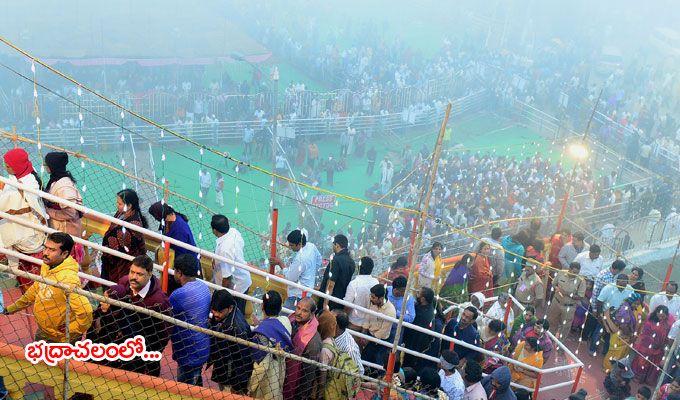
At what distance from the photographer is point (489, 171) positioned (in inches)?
589

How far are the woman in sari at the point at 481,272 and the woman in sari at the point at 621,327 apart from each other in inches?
44.7

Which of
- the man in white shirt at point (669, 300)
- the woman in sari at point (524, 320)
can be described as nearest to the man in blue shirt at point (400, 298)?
the woman in sari at point (524, 320)

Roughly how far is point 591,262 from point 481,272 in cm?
121

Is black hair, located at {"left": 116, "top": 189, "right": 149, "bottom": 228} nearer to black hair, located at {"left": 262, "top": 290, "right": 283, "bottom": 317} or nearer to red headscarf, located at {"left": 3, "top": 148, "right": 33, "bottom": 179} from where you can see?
red headscarf, located at {"left": 3, "top": 148, "right": 33, "bottom": 179}

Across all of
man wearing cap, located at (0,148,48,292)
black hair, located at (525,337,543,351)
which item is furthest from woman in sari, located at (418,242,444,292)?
man wearing cap, located at (0,148,48,292)

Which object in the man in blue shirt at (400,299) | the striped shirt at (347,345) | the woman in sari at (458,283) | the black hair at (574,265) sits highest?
the striped shirt at (347,345)

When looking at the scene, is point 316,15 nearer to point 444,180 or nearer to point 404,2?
point 404,2

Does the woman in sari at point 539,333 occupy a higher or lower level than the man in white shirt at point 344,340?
lower

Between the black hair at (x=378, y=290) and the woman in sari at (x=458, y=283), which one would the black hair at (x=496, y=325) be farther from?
the black hair at (x=378, y=290)

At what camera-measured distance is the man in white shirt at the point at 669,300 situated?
252 inches

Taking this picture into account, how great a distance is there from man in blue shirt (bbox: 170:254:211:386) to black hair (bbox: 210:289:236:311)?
13cm

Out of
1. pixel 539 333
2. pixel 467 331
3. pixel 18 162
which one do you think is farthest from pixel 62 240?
pixel 539 333

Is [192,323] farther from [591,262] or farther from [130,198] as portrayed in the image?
[591,262]

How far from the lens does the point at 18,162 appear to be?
161 inches
